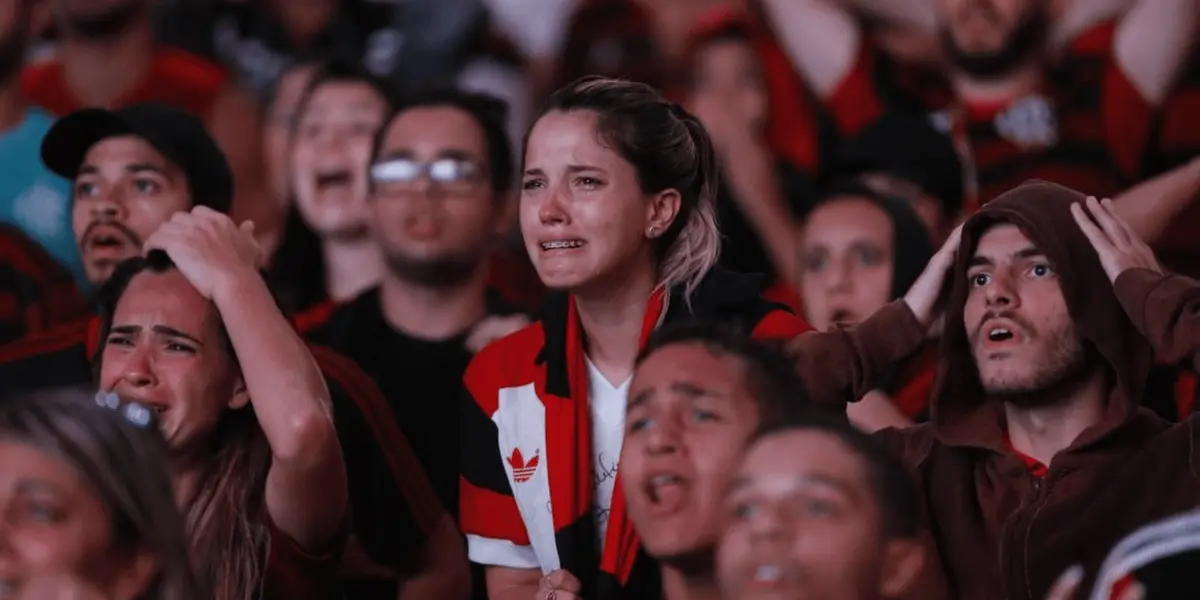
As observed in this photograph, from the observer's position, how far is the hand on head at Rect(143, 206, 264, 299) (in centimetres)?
358

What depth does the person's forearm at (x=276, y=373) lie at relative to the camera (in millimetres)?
3414

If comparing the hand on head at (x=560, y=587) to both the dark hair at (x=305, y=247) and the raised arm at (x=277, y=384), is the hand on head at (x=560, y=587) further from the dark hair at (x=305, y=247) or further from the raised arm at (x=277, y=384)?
the dark hair at (x=305, y=247)

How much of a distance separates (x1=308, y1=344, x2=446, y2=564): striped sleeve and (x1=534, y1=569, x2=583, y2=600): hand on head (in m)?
0.40

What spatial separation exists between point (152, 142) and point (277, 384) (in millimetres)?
1049

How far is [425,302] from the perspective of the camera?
4.64 m

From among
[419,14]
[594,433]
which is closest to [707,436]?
[594,433]

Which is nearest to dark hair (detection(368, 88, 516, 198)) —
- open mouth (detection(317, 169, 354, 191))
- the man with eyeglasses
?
the man with eyeglasses

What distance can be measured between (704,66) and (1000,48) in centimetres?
89

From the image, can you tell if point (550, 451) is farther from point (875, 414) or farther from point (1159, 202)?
point (1159, 202)

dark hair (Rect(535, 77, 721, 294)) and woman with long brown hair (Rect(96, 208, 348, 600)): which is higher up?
dark hair (Rect(535, 77, 721, 294))

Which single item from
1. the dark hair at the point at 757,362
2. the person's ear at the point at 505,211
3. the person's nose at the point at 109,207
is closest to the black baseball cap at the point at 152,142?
the person's nose at the point at 109,207

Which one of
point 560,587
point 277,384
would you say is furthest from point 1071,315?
point 277,384

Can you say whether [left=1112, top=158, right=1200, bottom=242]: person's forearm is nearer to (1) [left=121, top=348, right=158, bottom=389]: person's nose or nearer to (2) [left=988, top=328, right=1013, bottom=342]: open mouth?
(2) [left=988, top=328, right=1013, bottom=342]: open mouth

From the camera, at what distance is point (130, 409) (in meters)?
3.34
